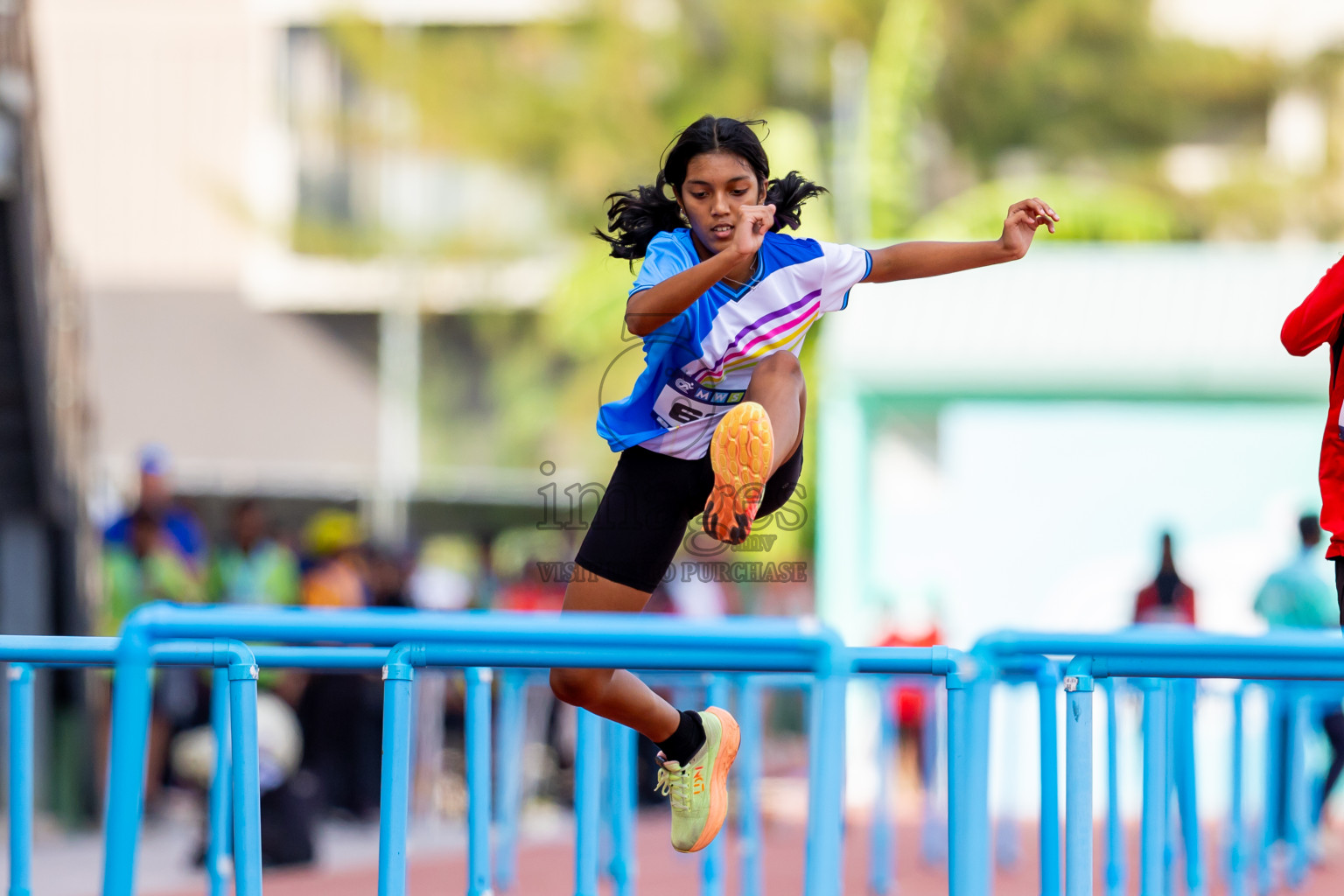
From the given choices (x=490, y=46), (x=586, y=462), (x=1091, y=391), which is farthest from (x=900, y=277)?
(x=490, y=46)

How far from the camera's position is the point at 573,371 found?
2262 cm

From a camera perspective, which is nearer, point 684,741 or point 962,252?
point 962,252

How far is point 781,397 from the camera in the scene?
368cm

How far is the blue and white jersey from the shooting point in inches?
150

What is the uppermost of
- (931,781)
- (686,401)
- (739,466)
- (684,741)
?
(686,401)

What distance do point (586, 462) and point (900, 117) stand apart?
717cm

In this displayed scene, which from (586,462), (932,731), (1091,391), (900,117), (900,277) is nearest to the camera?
(900,277)

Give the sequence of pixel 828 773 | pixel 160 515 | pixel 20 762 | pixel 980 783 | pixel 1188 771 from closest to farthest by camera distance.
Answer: pixel 828 773, pixel 980 783, pixel 20 762, pixel 1188 771, pixel 160 515

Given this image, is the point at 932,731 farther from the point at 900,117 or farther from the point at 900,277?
the point at 900,117

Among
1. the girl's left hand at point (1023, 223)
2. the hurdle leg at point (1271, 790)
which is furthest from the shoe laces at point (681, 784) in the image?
the hurdle leg at point (1271, 790)

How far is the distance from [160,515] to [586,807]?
17.1 feet

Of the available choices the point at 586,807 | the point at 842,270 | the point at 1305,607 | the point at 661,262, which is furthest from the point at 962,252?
the point at 1305,607

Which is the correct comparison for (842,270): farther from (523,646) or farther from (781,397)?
(523,646)

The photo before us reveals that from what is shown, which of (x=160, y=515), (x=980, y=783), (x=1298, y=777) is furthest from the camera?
(x=160, y=515)
